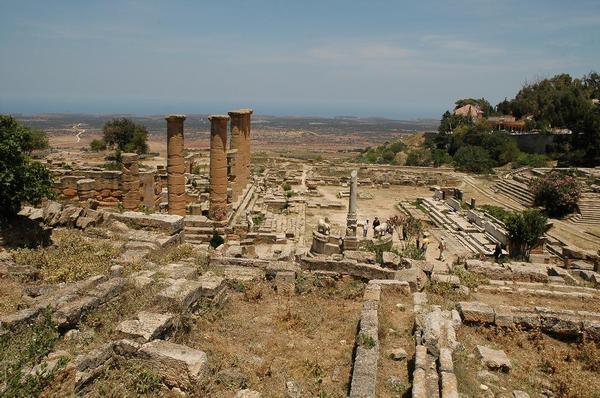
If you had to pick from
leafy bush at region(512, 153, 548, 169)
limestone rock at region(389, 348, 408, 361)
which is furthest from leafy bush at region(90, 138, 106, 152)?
limestone rock at region(389, 348, 408, 361)

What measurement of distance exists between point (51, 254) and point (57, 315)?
15.0 ft

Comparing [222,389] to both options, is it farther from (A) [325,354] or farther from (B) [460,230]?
(B) [460,230]

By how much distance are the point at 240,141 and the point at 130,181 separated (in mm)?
9206

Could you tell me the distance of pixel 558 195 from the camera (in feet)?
104

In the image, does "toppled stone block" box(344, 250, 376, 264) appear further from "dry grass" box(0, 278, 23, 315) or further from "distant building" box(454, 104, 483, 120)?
"distant building" box(454, 104, 483, 120)

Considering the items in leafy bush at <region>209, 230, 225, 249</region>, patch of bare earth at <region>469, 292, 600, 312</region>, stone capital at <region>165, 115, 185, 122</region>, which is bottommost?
leafy bush at <region>209, 230, 225, 249</region>

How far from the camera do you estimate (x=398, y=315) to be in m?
9.72

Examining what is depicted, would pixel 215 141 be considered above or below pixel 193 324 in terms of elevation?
above

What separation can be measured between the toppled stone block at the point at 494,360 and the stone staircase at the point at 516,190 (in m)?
28.9

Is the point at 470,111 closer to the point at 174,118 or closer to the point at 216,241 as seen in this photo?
the point at 174,118

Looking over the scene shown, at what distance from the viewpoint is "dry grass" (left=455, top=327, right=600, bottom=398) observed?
7160mm

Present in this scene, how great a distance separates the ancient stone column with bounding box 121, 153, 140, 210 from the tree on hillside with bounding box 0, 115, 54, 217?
6958 millimetres

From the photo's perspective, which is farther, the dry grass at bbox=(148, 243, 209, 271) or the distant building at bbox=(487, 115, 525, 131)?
the distant building at bbox=(487, 115, 525, 131)

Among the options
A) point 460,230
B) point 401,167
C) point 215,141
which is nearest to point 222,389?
point 215,141
